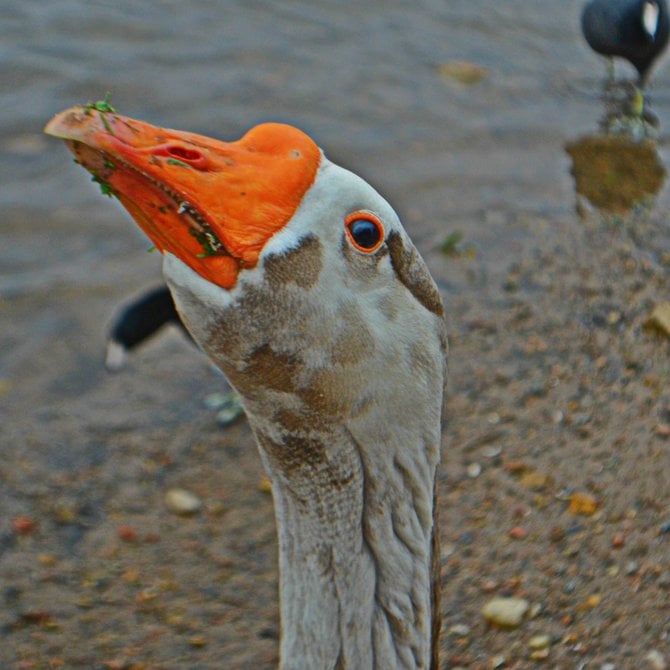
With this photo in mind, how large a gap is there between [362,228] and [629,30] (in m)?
7.58

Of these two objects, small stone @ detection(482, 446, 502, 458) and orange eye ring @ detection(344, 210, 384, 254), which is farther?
small stone @ detection(482, 446, 502, 458)

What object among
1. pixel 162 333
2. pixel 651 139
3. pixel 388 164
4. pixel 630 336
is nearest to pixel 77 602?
pixel 162 333

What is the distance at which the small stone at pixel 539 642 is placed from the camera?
152 inches

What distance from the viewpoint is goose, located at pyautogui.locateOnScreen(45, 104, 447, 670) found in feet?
6.98

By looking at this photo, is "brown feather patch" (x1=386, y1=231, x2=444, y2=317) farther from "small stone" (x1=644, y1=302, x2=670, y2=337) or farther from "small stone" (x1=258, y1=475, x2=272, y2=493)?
"small stone" (x1=644, y1=302, x2=670, y2=337)

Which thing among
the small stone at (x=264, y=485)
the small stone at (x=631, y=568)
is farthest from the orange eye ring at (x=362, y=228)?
the small stone at (x=264, y=485)

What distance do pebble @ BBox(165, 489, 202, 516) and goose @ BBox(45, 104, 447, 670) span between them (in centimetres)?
198

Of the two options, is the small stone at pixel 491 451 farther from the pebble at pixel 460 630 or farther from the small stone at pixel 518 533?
the pebble at pixel 460 630

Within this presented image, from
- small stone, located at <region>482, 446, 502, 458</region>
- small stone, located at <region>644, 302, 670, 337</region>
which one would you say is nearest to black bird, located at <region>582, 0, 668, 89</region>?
small stone, located at <region>644, 302, 670, 337</region>

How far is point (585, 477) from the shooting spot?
462 cm

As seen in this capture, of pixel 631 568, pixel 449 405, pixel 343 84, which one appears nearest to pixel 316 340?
pixel 631 568

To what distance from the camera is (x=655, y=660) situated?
3.73 meters

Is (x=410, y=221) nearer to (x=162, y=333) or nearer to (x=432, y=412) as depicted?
(x=162, y=333)

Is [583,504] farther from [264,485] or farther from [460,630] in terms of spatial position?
[264,485]
